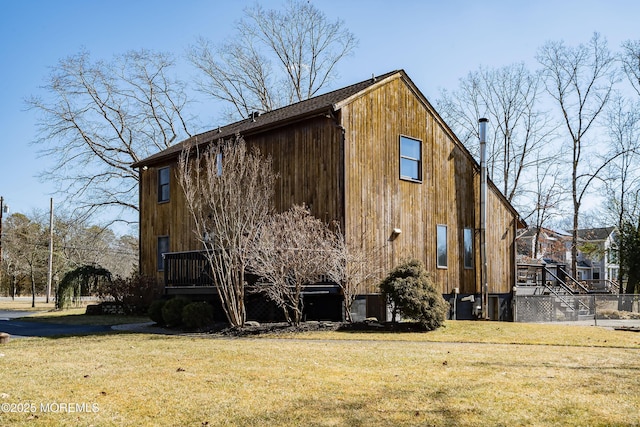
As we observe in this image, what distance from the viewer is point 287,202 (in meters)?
19.0

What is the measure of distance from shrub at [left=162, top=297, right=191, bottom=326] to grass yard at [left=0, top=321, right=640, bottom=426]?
11.8 ft

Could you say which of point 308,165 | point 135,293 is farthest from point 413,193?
point 135,293

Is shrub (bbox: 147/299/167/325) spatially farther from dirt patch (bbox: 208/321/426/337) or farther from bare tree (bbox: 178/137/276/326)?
dirt patch (bbox: 208/321/426/337)

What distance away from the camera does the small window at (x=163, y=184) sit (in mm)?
24328

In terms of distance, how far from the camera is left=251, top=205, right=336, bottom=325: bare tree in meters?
14.5

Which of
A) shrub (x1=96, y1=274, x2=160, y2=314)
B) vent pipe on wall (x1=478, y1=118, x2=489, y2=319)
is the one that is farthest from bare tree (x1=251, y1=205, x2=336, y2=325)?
shrub (x1=96, y1=274, x2=160, y2=314)

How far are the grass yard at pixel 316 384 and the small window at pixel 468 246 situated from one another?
9.17 metres

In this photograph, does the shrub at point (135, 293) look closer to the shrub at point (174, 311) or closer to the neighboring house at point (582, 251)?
the shrub at point (174, 311)

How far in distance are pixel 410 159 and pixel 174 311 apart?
910cm

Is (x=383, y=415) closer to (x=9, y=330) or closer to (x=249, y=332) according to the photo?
(x=249, y=332)

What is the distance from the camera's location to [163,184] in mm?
24578

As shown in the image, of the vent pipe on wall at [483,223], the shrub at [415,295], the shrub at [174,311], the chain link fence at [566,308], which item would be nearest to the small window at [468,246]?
the vent pipe on wall at [483,223]

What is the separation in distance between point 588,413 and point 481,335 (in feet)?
26.6

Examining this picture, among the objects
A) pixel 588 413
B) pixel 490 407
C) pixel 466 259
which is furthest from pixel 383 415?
pixel 466 259
